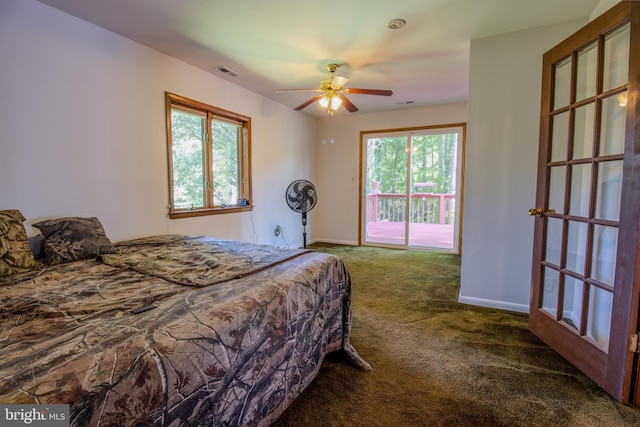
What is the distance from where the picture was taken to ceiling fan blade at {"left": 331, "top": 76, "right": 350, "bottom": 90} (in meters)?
2.88

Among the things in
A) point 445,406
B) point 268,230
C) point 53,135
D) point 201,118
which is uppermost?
point 201,118

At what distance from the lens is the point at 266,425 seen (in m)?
1.31

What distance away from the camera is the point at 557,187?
82.3 inches

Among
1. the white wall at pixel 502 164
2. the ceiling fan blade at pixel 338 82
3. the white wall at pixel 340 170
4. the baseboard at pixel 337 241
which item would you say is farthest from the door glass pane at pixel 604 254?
the baseboard at pixel 337 241

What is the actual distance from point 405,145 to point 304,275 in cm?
420

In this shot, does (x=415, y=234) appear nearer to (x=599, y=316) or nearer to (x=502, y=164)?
(x=502, y=164)

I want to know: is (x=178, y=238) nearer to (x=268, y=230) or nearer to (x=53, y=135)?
(x=53, y=135)

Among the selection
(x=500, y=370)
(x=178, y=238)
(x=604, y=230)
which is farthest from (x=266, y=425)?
(x=604, y=230)

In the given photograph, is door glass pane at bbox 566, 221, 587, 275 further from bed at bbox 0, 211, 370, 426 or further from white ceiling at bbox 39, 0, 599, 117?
white ceiling at bbox 39, 0, 599, 117

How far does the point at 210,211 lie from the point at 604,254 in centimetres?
339

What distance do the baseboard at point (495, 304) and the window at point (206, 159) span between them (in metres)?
2.78

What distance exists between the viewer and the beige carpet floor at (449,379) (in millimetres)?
1445

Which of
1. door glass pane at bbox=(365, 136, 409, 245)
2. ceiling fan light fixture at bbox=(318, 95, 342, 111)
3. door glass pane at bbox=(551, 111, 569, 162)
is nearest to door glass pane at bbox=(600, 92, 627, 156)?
door glass pane at bbox=(551, 111, 569, 162)

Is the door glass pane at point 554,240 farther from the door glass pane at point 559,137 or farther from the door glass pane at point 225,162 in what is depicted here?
the door glass pane at point 225,162
